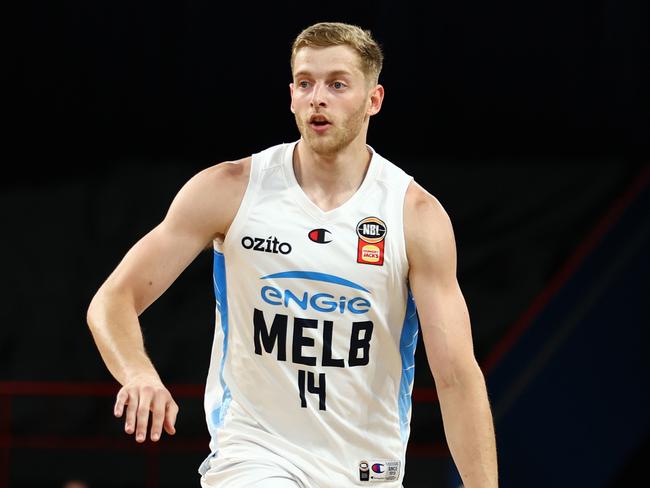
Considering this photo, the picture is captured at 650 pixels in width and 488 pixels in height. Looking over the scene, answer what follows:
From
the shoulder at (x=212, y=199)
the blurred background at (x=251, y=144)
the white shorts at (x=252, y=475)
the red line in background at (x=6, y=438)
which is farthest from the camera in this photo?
the blurred background at (x=251, y=144)

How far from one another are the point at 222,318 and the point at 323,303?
329 mm

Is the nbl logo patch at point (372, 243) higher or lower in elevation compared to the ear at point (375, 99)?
lower

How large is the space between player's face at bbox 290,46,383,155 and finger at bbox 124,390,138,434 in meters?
0.99

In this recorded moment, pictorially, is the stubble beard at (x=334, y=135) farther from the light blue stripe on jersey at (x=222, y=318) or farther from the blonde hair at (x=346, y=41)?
the light blue stripe on jersey at (x=222, y=318)

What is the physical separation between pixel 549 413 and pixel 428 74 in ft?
7.74

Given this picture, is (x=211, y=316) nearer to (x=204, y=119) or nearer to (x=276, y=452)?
(x=204, y=119)

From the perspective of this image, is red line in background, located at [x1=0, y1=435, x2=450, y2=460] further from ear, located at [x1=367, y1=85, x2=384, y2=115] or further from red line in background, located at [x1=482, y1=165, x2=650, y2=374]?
ear, located at [x1=367, y1=85, x2=384, y2=115]

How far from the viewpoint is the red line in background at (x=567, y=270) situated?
739 cm

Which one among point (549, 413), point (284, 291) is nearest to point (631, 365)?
point (549, 413)

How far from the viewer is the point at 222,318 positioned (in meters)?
3.51

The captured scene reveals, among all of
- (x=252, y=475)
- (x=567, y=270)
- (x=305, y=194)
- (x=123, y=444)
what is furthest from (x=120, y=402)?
(x=567, y=270)

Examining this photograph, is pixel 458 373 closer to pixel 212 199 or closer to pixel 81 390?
pixel 212 199

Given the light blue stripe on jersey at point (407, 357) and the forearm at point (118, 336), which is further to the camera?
the light blue stripe on jersey at point (407, 357)

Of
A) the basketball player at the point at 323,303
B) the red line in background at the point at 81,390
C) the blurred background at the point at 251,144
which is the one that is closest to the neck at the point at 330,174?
the basketball player at the point at 323,303
